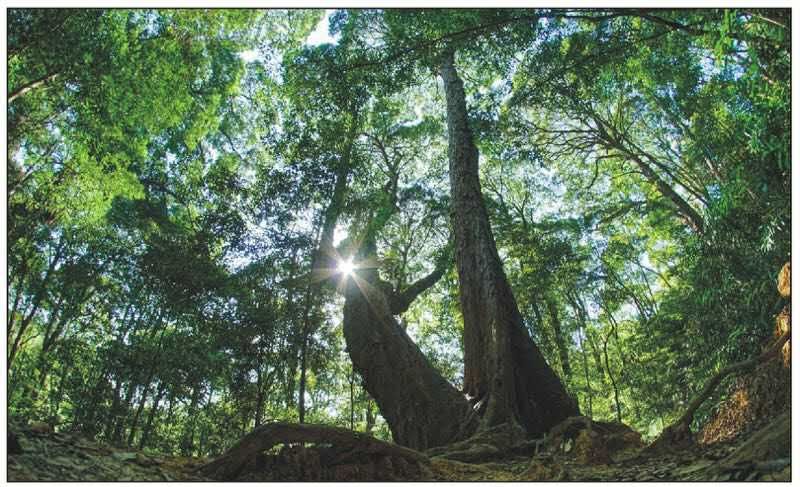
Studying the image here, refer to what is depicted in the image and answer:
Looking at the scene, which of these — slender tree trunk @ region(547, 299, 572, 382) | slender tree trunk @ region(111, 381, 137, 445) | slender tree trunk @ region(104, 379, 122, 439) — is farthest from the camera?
slender tree trunk @ region(547, 299, 572, 382)

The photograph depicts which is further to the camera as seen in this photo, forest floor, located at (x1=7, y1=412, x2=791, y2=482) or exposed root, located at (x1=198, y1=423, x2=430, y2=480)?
exposed root, located at (x1=198, y1=423, x2=430, y2=480)

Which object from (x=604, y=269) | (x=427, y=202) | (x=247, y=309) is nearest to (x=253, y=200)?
(x=247, y=309)

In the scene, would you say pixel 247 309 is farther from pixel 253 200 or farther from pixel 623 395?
pixel 623 395

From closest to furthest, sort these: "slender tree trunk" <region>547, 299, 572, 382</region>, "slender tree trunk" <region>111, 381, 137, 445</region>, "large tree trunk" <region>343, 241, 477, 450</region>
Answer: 1. "large tree trunk" <region>343, 241, 477, 450</region>
2. "slender tree trunk" <region>111, 381, 137, 445</region>
3. "slender tree trunk" <region>547, 299, 572, 382</region>

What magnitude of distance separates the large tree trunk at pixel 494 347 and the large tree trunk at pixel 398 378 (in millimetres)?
359

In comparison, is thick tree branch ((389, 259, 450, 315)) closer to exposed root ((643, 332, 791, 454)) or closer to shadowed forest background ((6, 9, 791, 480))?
shadowed forest background ((6, 9, 791, 480))

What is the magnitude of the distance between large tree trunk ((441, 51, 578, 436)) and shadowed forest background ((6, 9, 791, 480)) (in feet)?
0.10

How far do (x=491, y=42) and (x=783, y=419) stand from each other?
470cm

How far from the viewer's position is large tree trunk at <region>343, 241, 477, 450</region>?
4.53 m

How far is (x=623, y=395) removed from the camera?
1231 cm

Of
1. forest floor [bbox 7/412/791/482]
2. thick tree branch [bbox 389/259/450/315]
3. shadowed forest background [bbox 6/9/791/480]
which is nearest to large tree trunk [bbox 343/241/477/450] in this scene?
shadowed forest background [bbox 6/9/791/480]

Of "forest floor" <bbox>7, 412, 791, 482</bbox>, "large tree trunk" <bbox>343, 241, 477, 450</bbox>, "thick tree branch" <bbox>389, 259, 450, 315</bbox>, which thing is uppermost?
"thick tree branch" <bbox>389, 259, 450, 315</bbox>

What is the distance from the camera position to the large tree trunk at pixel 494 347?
4.68m

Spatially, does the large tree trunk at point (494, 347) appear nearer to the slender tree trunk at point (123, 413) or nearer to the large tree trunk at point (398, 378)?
the large tree trunk at point (398, 378)
